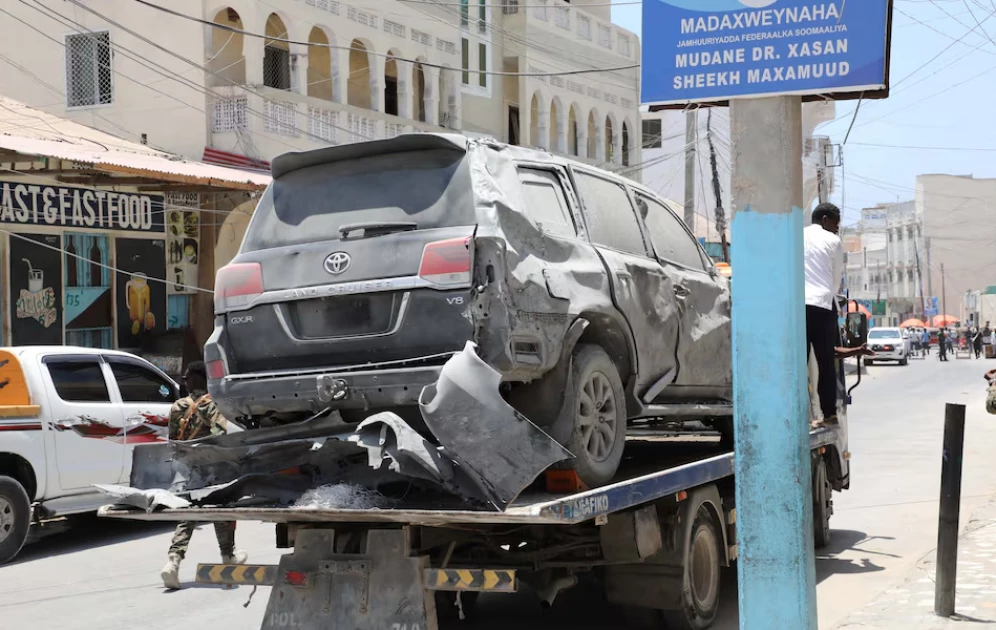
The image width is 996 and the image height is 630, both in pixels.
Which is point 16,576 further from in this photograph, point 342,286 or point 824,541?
point 824,541

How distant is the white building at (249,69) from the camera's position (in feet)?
78.0

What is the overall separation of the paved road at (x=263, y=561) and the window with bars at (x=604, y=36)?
82.4ft

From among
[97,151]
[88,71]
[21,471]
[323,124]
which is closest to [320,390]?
[21,471]

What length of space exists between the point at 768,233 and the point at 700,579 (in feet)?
10.4

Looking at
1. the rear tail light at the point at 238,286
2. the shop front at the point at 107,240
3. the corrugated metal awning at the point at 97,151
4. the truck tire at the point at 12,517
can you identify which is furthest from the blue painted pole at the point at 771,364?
the shop front at the point at 107,240

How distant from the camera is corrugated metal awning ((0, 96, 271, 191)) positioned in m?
16.9

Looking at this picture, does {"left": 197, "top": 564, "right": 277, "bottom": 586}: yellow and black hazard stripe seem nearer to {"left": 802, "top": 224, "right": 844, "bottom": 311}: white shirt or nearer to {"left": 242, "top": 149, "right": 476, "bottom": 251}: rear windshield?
{"left": 242, "top": 149, "right": 476, "bottom": 251}: rear windshield

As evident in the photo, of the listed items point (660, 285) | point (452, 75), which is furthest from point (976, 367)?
point (660, 285)

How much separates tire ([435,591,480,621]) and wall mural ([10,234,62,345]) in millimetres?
13279

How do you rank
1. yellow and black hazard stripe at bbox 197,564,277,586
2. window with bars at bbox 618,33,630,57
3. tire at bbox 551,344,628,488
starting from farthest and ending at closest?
window with bars at bbox 618,33,630,57
tire at bbox 551,344,628,488
yellow and black hazard stripe at bbox 197,564,277,586

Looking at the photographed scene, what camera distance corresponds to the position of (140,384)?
12031mm

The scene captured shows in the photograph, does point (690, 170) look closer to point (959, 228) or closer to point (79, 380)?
point (79, 380)

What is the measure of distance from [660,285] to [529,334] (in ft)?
6.28

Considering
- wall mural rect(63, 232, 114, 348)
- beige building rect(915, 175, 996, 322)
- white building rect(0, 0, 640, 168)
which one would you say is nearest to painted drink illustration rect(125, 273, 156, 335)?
wall mural rect(63, 232, 114, 348)
